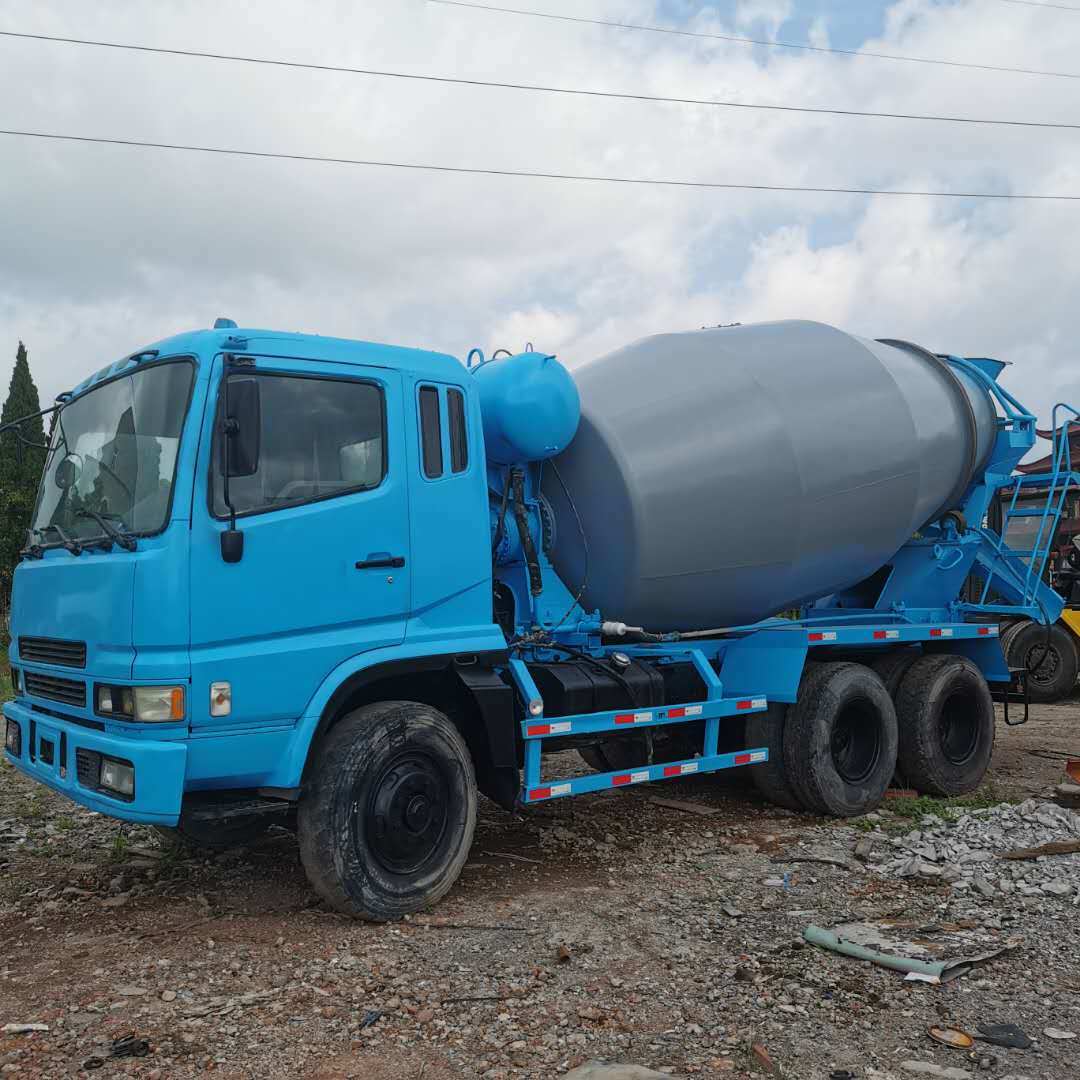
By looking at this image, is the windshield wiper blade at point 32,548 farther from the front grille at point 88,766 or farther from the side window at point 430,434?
the side window at point 430,434

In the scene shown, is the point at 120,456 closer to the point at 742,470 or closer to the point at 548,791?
the point at 548,791

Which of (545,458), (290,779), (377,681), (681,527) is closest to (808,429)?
(681,527)

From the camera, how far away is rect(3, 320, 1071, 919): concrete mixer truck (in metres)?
4.64

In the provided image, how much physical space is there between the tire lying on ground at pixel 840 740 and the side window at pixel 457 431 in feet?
10.5

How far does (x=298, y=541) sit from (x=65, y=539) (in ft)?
3.88

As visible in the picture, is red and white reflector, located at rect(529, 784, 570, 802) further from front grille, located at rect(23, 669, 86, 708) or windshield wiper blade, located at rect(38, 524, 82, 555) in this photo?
windshield wiper blade, located at rect(38, 524, 82, 555)

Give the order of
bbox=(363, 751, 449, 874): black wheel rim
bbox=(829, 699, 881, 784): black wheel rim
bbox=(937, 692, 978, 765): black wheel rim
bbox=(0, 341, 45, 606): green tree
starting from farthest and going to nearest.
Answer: bbox=(0, 341, 45, 606): green tree, bbox=(937, 692, 978, 765): black wheel rim, bbox=(829, 699, 881, 784): black wheel rim, bbox=(363, 751, 449, 874): black wheel rim

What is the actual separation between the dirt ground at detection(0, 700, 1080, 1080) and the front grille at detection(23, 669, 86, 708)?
1126 mm

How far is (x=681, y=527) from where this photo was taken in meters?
6.64

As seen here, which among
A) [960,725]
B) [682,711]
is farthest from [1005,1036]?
[960,725]

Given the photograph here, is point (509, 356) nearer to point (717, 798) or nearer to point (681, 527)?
point (681, 527)

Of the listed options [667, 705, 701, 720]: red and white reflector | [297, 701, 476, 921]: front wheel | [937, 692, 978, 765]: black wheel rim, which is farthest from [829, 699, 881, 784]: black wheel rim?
[297, 701, 476, 921]: front wheel

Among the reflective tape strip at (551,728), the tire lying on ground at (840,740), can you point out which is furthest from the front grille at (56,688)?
the tire lying on ground at (840,740)

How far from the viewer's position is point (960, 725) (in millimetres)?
8633
